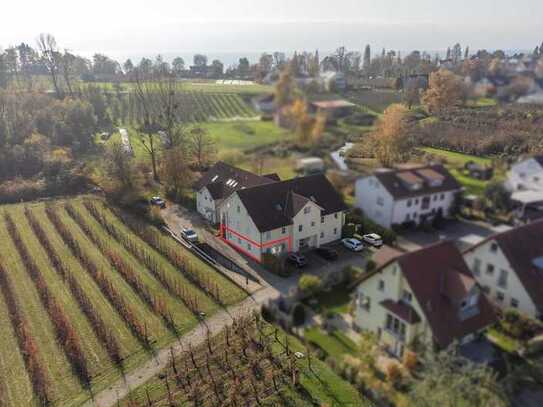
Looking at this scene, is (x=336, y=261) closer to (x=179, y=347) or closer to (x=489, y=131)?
(x=489, y=131)

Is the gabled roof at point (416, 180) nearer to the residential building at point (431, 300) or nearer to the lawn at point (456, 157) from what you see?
the lawn at point (456, 157)

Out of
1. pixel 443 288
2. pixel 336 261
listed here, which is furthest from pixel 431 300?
pixel 336 261

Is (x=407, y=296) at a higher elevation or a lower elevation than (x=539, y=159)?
lower

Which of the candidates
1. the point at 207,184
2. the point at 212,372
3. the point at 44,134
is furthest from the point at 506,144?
A: the point at 44,134

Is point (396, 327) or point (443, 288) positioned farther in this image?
point (396, 327)

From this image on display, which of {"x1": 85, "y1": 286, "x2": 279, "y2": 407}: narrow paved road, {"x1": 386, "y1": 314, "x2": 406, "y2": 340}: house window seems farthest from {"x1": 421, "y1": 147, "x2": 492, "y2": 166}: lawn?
{"x1": 85, "y1": 286, "x2": 279, "y2": 407}: narrow paved road

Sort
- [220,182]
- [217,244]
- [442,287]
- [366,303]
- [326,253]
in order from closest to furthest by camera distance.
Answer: [442,287] < [366,303] < [326,253] < [217,244] < [220,182]

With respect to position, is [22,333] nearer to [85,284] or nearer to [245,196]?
[85,284]

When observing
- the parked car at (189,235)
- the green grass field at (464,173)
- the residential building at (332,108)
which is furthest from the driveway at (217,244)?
the green grass field at (464,173)

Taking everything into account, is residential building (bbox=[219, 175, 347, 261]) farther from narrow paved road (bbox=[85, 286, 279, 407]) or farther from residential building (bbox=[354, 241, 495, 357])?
residential building (bbox=[354, 241, 495, 357])
